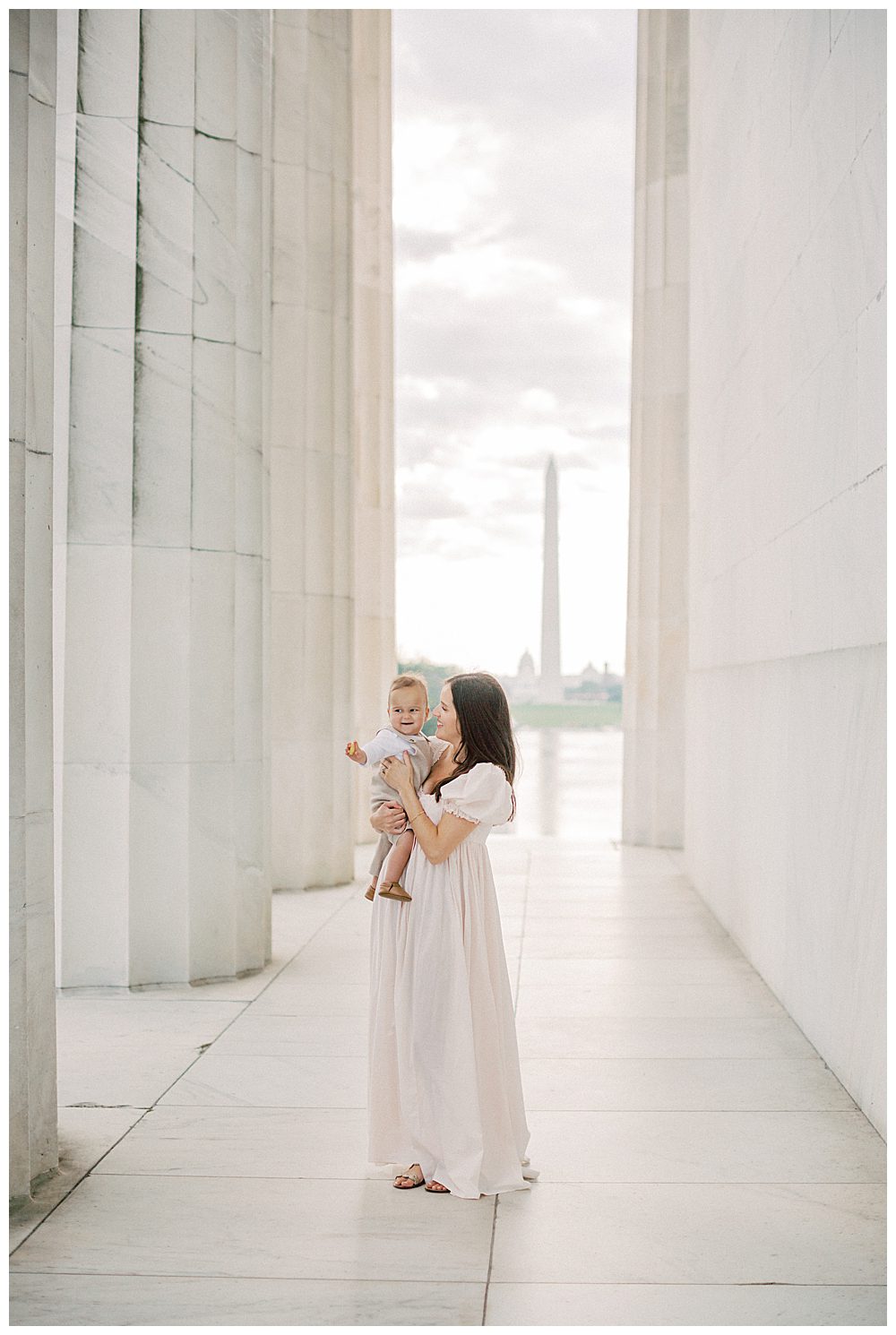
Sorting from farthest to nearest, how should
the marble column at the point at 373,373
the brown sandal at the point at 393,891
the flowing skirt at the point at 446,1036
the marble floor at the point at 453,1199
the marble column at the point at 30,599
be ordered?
the marble column at the point at 373,373 < the brown sandal at the point at 393,891 < the flowing skirt at the point at 446,1036 < the marble column at the point at 30,599 < the marble floor at the point at 453,1199

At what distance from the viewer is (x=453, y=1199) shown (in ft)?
17.9

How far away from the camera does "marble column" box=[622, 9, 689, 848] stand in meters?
18.2

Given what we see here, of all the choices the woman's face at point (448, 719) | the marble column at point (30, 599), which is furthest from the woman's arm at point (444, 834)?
the marble column at point (30, 599)

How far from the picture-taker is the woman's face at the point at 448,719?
219 inches

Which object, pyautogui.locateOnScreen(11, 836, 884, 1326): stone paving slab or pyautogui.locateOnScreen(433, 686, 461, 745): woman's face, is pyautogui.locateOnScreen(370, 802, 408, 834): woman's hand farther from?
pyautogui.locateOnScreen(11, 836, 884, 1326): stone paving slab

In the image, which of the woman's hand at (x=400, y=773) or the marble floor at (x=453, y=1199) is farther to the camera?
the woman's hand at (x=400, y=773)

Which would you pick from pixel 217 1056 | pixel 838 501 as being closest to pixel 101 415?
pixel 217 1056

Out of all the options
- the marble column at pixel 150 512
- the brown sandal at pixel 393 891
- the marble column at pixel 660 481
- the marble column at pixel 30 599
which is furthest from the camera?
the marble column at pixel 660 481

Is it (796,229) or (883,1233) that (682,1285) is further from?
(796,229)

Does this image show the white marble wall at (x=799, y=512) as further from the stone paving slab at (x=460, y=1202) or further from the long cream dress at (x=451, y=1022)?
the long cream dress at (x=451, y=1022)

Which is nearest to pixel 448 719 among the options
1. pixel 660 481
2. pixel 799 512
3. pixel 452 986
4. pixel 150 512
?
pixel 452 986

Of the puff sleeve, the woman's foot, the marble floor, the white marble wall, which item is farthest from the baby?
the white marble wall

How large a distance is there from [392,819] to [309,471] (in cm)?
908

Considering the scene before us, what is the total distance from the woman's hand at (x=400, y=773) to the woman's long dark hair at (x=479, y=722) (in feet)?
0.70
